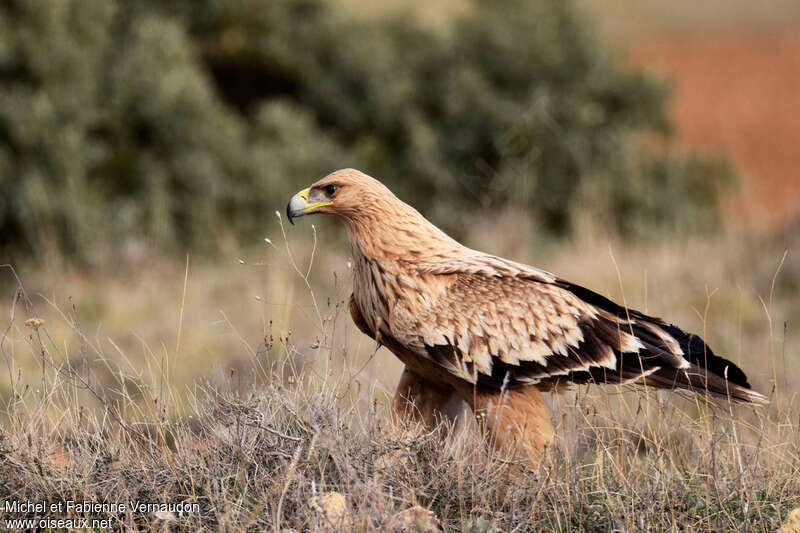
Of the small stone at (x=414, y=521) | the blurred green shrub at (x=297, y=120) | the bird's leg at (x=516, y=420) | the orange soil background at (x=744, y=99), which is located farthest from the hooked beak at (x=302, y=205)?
the orange soil background at (x=744, y=99)

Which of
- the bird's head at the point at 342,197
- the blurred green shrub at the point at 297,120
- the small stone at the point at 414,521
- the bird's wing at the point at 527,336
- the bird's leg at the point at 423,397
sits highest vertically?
the blurred green shrub at the point at 297,120

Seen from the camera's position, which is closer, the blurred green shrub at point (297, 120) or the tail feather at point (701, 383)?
the tail feather at point (701, 383)

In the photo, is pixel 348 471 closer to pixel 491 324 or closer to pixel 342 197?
pixel 491 324

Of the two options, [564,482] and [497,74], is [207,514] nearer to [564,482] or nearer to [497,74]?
[564,482]

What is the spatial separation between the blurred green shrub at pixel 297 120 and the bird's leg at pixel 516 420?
8281mm

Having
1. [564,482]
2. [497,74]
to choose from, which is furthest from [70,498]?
[497,74]

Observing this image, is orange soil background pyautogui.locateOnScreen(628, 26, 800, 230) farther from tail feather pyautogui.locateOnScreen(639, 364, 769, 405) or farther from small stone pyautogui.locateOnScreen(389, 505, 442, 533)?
small stone pyautogui.locateOnScreen(389, 505, 442, 533)

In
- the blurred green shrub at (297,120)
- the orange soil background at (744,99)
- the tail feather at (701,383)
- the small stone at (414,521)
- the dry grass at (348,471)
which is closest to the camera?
the small stone at (414,521)

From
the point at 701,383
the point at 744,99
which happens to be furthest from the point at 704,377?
the point at 744,99

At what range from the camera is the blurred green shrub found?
509 inches

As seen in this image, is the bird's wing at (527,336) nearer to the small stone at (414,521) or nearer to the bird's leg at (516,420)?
the bird's leg at (516,420)

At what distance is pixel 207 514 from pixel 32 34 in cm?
1122

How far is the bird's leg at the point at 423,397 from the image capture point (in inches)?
175

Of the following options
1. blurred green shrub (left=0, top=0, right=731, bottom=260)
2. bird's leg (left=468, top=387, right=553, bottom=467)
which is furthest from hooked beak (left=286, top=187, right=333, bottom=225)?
blurred green shrub (left=0, top=0, right=731, bottom=260)
